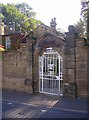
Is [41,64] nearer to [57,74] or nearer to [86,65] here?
[57,74]

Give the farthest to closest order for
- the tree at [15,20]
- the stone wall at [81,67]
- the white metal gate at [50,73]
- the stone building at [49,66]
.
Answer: the tree at [15,20], the white metal gate at [50,73], the stone building at [49,66], the stone wall at [81,67]

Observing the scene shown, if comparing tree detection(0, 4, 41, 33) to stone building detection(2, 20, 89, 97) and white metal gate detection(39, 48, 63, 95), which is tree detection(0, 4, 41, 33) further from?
white metal gate detection(39, 48, 63, 95)

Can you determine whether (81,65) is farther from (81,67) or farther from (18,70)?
(18,70)

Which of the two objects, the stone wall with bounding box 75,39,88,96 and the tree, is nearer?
the stone wall with bounding box 75,39,88,96

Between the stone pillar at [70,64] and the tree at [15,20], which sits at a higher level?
the tree at [15,20]

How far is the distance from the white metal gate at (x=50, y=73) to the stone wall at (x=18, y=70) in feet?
2.79

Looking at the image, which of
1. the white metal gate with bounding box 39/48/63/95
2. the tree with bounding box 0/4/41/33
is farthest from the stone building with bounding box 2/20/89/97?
the tree with bounding box 0/4/41/33

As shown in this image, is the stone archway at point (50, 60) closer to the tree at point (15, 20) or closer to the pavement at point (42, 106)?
the pavement at point (42, 106)

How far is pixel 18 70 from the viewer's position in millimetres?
16500

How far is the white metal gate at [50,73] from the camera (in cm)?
1460

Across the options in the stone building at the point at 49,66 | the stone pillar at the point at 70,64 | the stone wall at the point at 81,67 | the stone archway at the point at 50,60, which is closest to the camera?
the stone wall at the point at 81,67

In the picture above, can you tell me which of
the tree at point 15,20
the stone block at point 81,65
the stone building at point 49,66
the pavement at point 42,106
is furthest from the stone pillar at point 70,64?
the tree at point 15,20

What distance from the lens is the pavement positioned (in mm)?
10641

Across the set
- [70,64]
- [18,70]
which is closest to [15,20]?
[18,70]
